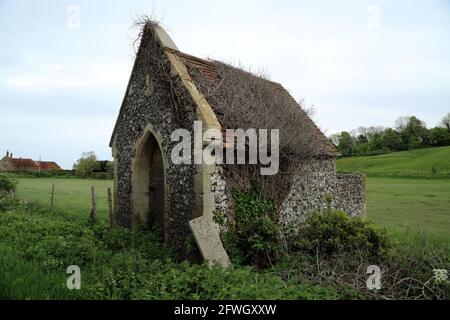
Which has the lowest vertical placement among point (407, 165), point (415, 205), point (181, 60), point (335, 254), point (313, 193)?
point (415, 205)

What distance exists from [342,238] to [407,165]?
49511 mm

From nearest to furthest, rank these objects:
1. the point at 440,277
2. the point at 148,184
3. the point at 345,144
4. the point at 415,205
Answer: the point at 440,277 → the point at 148,184 → the point at 415,205 → the point at 345,144

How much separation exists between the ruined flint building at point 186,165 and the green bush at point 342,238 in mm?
1260

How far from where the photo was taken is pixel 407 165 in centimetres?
4909

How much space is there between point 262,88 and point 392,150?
218 feet

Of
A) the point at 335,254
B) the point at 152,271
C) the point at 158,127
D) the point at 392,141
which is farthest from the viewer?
the point at 392,141

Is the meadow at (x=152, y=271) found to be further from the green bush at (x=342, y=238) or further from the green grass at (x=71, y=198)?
the green grass at (x=71, y=198)

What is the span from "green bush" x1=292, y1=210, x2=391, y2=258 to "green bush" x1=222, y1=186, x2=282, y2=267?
887mm

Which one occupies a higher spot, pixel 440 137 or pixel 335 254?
pixel 440 137

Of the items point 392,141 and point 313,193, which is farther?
point 392,141

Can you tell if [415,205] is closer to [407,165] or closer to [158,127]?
[158,127]

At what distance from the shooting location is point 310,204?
1009 centimetres

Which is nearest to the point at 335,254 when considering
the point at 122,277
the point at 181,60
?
the point at 122,277
